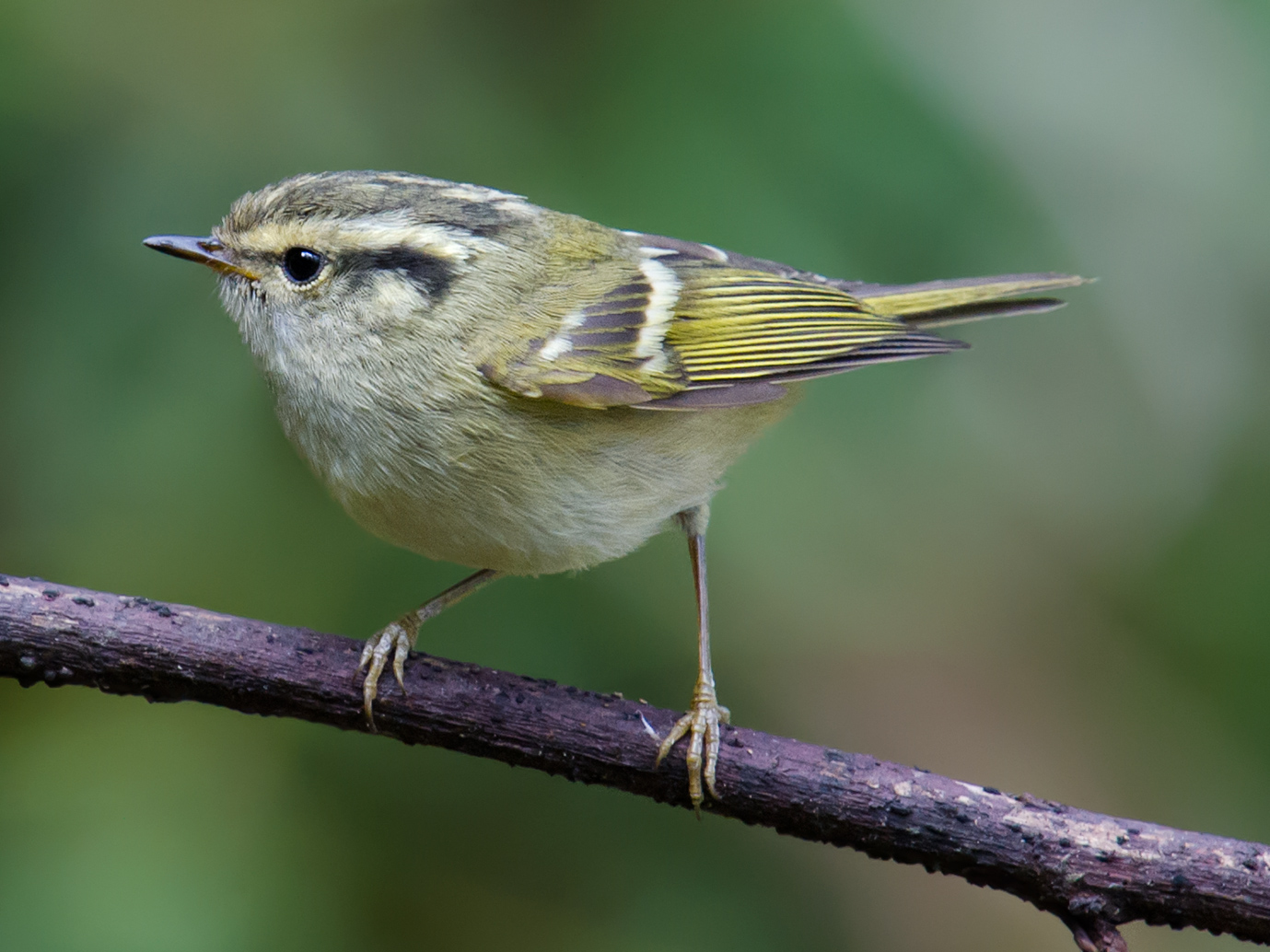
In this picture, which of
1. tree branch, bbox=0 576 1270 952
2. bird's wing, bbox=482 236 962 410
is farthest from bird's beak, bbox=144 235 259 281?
tree branch, bbox=0 576 1270 952

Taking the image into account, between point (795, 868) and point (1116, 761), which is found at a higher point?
point (1116, 761)

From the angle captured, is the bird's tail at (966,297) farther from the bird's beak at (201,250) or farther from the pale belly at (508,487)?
the bird's beak at (201,250)

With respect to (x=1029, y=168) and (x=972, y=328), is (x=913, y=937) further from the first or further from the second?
(x=1029, y=168)

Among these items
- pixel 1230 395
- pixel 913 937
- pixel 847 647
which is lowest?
pixel 913 937

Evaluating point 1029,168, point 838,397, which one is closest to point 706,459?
point 838,397

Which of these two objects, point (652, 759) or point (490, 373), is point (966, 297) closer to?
point (490, 373)

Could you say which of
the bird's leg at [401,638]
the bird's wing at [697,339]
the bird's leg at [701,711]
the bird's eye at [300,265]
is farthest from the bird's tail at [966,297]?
the bird's eye at [300,265]
